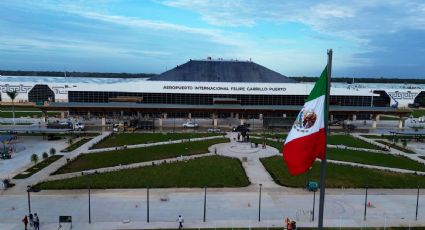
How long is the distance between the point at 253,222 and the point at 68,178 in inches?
863

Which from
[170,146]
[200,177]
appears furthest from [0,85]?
[200,177]

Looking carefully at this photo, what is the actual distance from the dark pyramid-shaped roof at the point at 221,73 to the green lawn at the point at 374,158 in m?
44.4

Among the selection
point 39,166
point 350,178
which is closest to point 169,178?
point 39,166

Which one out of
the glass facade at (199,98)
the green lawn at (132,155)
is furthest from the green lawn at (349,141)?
the glass facade at (199,98)

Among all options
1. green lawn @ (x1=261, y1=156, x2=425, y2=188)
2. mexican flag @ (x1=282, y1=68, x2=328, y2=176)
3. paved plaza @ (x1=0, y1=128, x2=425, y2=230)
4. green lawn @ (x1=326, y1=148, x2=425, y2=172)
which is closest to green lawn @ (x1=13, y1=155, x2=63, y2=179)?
paved plaza @ (x1=0, y1=128, x2=425, y2=230)

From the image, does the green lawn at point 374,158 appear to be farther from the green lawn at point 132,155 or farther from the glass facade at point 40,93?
the glass facade at point 40,93

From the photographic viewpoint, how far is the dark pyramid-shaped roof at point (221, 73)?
3907 inches

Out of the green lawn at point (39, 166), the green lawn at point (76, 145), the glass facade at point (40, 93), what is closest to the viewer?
the green lawn at point (39, 166)

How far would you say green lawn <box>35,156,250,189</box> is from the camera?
3841cm

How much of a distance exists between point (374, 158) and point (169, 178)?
3061cm

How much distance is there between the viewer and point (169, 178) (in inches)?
1617

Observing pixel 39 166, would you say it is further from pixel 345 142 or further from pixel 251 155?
pixel 345 142

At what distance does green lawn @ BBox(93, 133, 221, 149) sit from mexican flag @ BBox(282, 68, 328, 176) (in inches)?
1859

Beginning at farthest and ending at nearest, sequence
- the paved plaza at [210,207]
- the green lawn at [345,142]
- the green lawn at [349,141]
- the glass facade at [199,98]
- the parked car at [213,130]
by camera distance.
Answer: the glass facade at [199,98] → the parked car at [213,130] → the green lawn at [349,141] → the green lawn at [345,142] → the paved plaza at [210,207]
